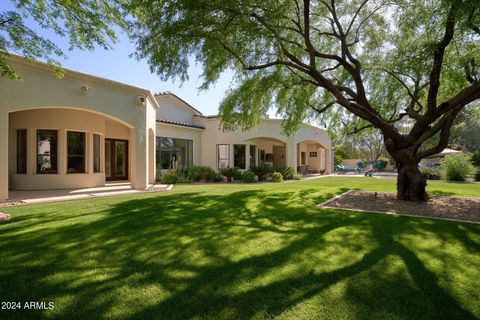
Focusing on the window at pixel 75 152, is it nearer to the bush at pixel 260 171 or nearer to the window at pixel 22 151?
the window at pixel 22 151

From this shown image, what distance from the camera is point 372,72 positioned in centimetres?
1330

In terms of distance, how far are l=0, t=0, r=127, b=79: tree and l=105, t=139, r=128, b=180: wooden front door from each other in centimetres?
870

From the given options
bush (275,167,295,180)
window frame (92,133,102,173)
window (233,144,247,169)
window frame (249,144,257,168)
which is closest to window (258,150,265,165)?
window frame (249,144,257,168)

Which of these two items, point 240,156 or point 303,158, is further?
point 303,158

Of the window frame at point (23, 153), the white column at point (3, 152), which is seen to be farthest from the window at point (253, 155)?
the white column at point (3, 152)

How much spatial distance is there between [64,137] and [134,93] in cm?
374

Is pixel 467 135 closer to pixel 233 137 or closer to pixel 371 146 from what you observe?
pixel 371 146

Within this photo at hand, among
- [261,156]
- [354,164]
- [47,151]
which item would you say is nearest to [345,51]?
[47,151]

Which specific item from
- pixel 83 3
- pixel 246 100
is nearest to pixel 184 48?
pixel 83 3

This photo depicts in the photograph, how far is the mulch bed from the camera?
8.30m

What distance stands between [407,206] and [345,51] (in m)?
5.74

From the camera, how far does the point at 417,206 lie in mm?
9359

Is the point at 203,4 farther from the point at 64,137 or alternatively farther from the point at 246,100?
the point at 64,137

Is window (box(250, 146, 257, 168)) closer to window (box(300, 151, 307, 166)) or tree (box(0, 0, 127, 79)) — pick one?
window (box(300, 151, 307, 166))
